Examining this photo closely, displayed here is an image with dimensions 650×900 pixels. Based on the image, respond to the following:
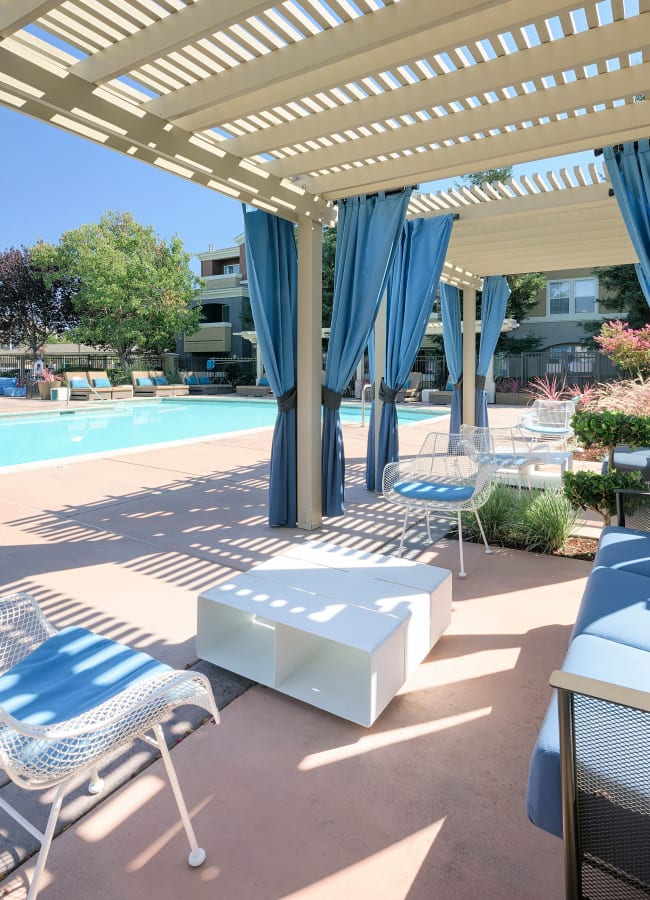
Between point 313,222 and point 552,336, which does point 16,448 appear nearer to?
point 313,222

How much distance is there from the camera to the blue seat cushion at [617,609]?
186 centimetres

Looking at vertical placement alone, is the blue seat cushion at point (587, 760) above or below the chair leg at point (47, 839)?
above

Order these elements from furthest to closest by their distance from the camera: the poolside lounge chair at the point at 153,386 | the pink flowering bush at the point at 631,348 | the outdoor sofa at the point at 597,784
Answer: the poolside lounge chair at the point at 153,386, the pink flowering bush at the point at 631,348, the outdoor sofa at the point at 597,784

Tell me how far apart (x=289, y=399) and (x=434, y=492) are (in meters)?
1.54

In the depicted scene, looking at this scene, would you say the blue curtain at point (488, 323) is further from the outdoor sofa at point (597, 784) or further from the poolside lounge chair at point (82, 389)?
the poolside lounge chair at point (82, 389)

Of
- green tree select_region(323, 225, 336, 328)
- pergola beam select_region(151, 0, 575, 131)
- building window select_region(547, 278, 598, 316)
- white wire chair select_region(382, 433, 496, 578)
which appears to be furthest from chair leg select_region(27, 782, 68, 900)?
building window select_region(547, 278, 598, 316)

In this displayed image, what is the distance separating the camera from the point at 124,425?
1336cm

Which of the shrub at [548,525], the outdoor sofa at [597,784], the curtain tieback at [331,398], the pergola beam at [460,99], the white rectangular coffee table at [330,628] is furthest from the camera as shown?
the curtain tieback at [331,398]

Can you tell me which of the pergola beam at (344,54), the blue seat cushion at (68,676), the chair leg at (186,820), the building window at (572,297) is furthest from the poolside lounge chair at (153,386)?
the chair leg at (186,820)

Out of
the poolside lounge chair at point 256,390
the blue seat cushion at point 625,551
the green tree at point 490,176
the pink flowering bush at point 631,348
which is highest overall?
the green tree at point 490,176

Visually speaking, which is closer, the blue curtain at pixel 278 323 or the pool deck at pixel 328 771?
the pool deck at pixel 328 771

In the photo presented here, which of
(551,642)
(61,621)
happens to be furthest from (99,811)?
(551,642)

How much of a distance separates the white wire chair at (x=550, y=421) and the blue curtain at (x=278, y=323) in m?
3.80

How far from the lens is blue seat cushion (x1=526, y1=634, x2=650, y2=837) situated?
44.6 inches
